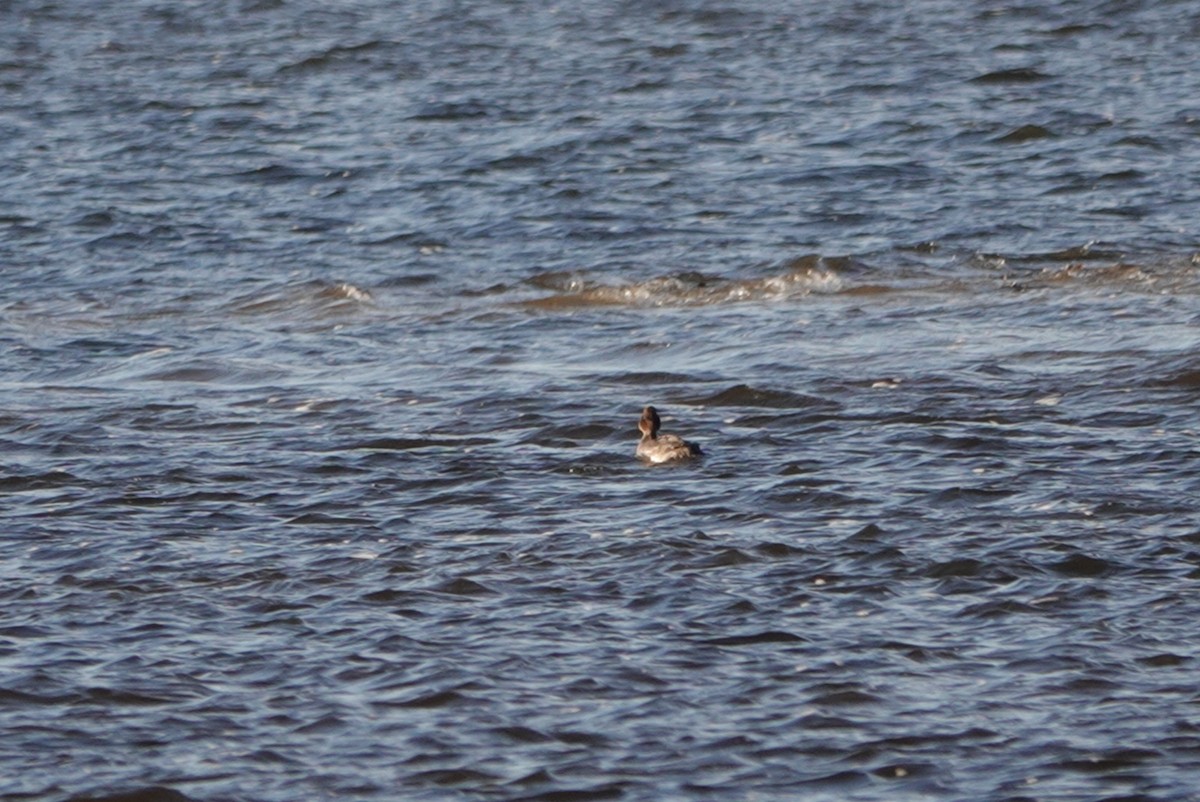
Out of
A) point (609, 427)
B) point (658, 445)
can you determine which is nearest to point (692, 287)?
point (609, 427)

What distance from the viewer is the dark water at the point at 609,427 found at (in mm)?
9812

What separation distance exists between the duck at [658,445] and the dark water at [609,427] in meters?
0.12

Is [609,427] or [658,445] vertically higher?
[658,445]

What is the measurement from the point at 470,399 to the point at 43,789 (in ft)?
22.9

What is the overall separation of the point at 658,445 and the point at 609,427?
140 centimetres

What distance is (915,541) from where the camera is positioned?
480 inches

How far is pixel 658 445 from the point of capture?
13.9 metres

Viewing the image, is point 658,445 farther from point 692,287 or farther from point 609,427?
point 692,287

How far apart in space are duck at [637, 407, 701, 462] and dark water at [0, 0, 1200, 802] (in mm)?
119

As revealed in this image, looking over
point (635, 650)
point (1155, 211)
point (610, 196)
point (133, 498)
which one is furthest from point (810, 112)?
point (635, 650)

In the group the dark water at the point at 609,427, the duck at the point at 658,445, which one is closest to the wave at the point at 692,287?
the dark water at the point at 609,427

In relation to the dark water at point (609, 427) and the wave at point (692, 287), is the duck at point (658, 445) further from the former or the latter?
the wave at point (692, 287)

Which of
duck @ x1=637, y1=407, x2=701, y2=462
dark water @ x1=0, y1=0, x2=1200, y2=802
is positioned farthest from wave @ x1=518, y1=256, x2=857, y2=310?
duck @ x1=637, y1=407, x2=701, y2=462

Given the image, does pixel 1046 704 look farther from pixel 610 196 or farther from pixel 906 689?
pixel 610 196
